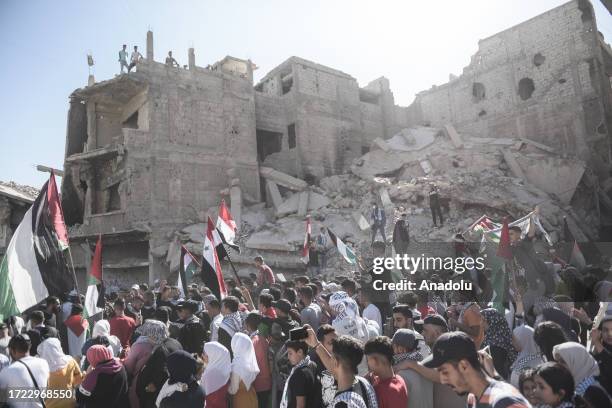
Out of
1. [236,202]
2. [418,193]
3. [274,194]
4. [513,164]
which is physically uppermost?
[513,164]

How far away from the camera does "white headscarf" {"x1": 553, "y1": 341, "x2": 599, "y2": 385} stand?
118 inches

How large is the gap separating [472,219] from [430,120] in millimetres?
16723

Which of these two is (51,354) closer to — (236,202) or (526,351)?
(526,351)

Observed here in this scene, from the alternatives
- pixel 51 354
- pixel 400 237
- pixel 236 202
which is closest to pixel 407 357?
pixel 51 354

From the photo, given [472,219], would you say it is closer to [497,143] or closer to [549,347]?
[497,143]

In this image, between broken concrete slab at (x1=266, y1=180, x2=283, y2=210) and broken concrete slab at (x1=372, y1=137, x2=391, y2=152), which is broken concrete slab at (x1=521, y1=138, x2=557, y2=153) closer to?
broken concrete slab at (x1=372, y1=137, x2=391, y2=152)

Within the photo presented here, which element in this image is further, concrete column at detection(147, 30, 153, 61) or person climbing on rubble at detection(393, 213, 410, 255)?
concrete column at detection(147, 30, 153, 61)

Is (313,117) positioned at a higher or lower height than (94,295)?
higher

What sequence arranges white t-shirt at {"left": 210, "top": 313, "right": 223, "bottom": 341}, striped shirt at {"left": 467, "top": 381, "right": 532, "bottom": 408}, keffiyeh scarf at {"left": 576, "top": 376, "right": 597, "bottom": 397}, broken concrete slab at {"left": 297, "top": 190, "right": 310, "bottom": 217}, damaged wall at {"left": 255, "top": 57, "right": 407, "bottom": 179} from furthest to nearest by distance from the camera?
1. damaged wall at {"left": 255, "top": 57, "right": 407, "bottom": 179}
2. broken concrete slab at {"left": 297, "top": 190, "right": 310, "bottom": 217}
3. white t-shirt at {"left": 210, "top": 313, "right": 223, "bottom": 341}
4. keffiyeh scarf at {"left": 576, "top": 376, "right": 597, "bottom": 397}
5. striped shirt at {"left": 467, "top": 381, "right": 532, "bottom": 408}

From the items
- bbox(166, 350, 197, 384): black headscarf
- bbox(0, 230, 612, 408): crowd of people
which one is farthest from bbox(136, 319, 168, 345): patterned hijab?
bbox(166, 350, 197, 384): black headscarf

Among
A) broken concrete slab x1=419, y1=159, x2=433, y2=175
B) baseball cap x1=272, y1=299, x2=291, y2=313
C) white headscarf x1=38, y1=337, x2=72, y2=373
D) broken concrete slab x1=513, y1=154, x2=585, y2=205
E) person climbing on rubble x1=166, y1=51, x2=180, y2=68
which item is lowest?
white headscarf x1=38, y1=337, x2=72, y2=373

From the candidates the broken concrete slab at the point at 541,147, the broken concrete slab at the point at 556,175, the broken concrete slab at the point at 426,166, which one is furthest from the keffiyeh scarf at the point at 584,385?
the broken concrete slab at the point at 541,147

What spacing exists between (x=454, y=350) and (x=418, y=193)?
17.1 m

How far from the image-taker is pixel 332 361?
3104 mm
